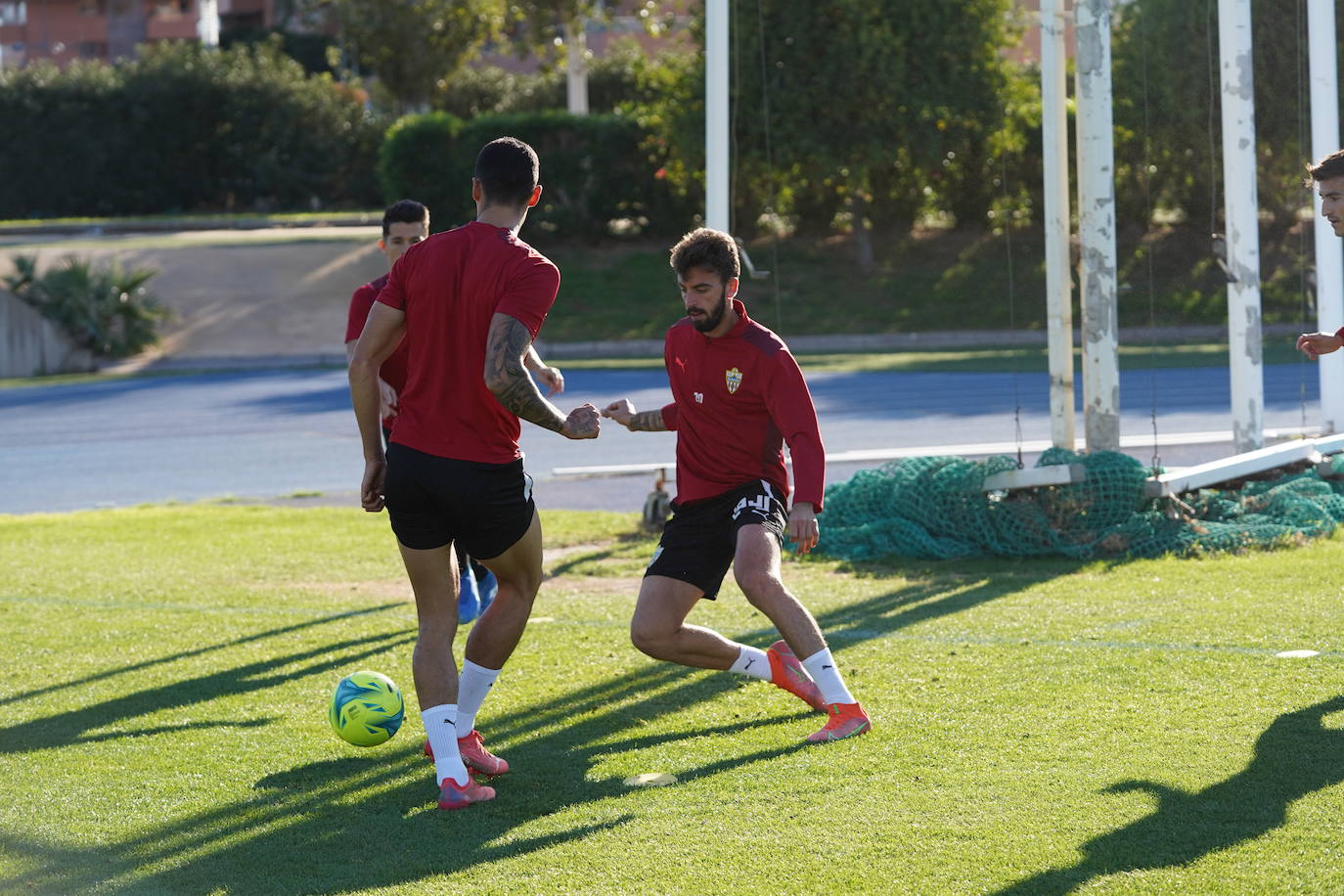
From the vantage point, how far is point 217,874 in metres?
4.49

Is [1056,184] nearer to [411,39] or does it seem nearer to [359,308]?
[359,308]

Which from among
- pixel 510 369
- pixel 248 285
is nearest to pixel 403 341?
pixel 510 369

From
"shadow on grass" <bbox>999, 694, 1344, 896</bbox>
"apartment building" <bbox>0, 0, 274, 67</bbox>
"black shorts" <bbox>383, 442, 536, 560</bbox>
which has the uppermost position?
"apartment building" <bbox>0, 0, 274, 67</bbox>

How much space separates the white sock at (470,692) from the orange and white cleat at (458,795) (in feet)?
1.35

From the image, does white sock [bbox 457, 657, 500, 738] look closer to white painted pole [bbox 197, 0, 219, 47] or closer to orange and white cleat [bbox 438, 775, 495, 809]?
orange and white cleat [bbox 438, 775, 495, 809]

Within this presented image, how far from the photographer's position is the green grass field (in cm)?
438

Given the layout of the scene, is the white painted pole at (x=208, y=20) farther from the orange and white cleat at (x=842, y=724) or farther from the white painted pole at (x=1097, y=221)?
the orange and white cleat at (x=842, y=724)

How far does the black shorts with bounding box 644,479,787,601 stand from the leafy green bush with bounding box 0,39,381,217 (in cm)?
4128

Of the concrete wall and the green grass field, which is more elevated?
the concrete wall

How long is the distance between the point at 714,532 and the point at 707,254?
3.52 ft

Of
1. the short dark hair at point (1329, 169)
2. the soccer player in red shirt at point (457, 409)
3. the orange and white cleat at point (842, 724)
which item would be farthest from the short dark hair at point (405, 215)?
the short dark hair at point (1329, 169)

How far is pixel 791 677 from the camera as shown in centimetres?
604

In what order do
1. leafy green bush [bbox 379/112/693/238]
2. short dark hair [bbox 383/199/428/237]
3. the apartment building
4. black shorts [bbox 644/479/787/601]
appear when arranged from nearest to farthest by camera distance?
black shorts [bbox 644/479/787/601], short dark hair [bbox 383/199/428/237], leafy green bush [bbox 379/112/693/238], the apartment building

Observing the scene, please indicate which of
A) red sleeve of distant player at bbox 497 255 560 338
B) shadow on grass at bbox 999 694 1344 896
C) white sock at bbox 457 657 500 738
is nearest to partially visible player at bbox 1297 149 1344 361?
shadow on grass at bbox 999 694 1344 896
